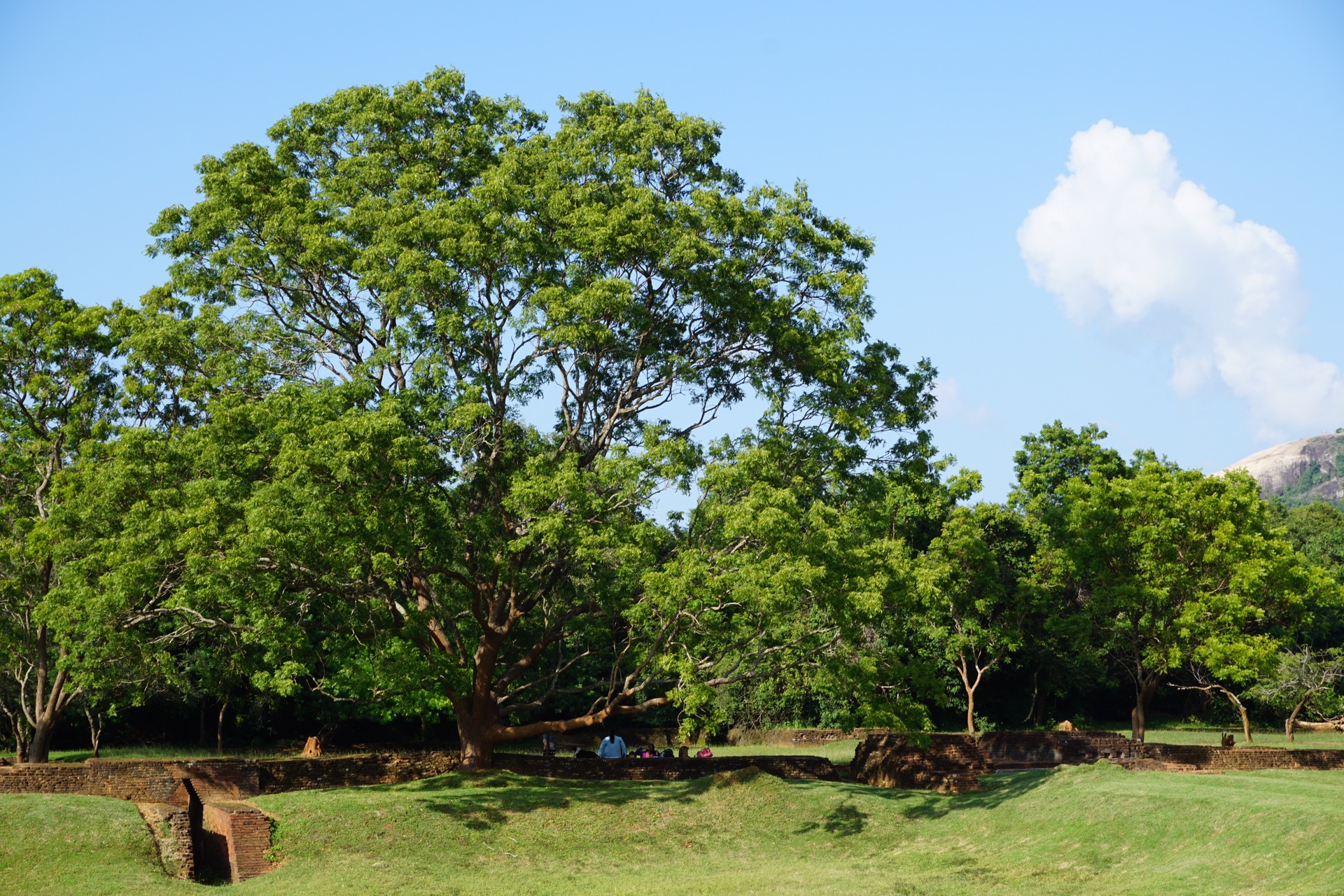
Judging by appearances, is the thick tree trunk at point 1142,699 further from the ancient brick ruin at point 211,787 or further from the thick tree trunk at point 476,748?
the ancient brick ruin at point 211,787

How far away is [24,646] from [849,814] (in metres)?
16.8

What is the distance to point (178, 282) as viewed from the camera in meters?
21.0

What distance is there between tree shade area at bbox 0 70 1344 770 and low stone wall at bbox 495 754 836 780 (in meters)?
0.82

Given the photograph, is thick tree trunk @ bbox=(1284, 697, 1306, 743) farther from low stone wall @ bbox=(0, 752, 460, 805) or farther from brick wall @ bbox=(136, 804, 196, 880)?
brick wall @ bbox=(136, 804, 196, 880)

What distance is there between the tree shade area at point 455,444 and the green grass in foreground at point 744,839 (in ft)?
5.61

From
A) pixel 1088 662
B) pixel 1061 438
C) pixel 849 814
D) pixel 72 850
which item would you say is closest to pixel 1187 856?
pixel 849 814

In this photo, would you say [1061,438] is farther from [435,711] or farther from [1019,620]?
[435,711]

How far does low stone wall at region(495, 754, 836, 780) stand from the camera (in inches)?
854

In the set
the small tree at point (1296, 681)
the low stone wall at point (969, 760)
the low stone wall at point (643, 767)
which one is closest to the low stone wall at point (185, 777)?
the low stone wall at point (643, 767)

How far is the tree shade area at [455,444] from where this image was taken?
18000mm

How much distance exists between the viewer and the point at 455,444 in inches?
761

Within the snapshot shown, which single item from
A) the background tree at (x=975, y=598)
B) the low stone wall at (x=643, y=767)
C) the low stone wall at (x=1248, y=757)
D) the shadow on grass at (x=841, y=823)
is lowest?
the shadow on grass at (x=841, y=823)

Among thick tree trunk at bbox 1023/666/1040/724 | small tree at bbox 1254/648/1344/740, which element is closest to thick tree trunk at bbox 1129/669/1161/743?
small tree at bbox 1254/648/1344/740

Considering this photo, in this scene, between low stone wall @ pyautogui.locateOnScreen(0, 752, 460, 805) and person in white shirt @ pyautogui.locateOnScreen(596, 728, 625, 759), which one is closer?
low stone wall @ pyautogui.locateOnScreen(0, 752, 460, 805)
